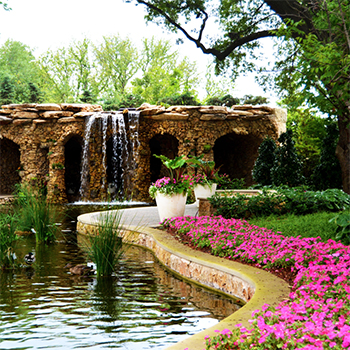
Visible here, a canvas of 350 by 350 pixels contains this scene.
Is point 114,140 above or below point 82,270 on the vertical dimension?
above

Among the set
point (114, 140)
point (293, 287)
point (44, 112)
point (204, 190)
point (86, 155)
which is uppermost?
point (44, 112)

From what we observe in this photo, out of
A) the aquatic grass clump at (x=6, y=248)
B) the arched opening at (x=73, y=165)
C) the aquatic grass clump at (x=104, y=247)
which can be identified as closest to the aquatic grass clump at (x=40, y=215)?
the aquatic grass clump at (x=6, y=248)

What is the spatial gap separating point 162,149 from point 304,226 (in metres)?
12.8

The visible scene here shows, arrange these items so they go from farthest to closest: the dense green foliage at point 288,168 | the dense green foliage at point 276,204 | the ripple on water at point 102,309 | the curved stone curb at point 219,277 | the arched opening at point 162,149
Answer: the arched opening at point 162,149, the dense green foliage at point 288,168, the dense green foliage at point 276,204, the ripple on water at point 102,309, the curved stone curb at point 219,277

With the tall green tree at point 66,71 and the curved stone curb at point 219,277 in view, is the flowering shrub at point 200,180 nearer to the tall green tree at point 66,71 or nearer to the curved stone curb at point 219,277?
the curved stone curb at point 219,277

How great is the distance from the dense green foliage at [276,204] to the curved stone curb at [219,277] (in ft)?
4.92

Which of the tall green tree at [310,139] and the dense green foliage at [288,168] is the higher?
the tall green tree at [310,139]

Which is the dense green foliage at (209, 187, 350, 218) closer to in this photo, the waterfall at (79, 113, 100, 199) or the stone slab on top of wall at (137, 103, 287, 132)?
the stone slab on top of wall at (137, 103, 287, 132)

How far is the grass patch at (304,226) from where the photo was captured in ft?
18.8

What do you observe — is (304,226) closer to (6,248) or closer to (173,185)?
(173,185)

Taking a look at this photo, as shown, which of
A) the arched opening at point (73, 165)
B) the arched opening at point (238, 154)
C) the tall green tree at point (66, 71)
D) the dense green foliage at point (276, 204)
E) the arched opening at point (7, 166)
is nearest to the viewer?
the dense green foliage at point (276, 204)

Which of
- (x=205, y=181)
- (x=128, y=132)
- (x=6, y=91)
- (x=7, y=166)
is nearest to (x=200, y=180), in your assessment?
(x=205, y=181)

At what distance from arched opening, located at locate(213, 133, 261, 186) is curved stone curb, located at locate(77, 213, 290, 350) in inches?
432

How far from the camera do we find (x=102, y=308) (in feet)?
13.1
